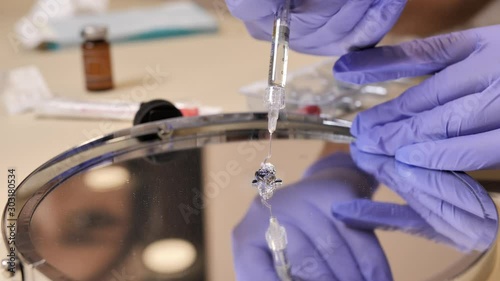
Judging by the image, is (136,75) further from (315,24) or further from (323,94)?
(315,24)

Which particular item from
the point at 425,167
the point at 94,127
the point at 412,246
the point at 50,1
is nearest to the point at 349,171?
the point at 425,167

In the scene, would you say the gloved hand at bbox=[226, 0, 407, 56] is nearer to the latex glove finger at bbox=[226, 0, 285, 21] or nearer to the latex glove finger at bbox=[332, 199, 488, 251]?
the latex glove finger at bbox=[226, 0, 285, 21]

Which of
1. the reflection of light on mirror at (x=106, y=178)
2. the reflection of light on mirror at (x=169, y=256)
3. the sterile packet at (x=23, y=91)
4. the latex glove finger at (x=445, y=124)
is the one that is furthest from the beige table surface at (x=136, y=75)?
the latex glove finger at (x=445, y=124)

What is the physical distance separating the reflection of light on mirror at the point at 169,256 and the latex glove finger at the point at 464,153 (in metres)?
0.38

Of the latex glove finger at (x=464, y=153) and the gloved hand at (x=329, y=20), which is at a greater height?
the gloved hand at (x=329, y=20)

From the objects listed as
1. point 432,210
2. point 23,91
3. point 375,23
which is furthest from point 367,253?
point 23,91

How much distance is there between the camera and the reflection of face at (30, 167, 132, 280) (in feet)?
2.15

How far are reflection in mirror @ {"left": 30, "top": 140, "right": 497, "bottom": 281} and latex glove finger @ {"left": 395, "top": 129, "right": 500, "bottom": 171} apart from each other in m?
0.02

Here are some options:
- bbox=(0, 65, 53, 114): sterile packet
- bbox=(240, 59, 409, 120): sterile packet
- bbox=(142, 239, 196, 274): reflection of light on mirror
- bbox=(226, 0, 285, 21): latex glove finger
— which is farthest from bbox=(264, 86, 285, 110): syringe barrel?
bbox=(0, 65, 53, 114): sterile packet

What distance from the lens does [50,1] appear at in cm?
189

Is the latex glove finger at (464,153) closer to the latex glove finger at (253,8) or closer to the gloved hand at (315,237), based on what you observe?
the gloved hand at (315,237)

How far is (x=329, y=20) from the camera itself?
2.97ft

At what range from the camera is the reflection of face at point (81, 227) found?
0.65 meters

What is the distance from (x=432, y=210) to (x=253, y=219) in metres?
0.22
